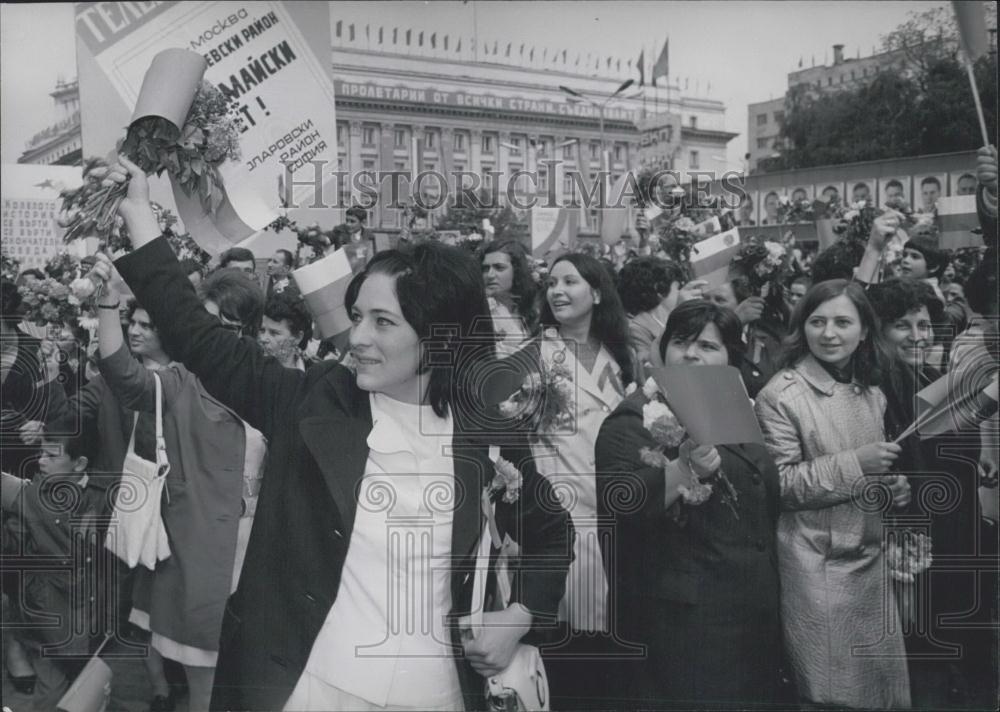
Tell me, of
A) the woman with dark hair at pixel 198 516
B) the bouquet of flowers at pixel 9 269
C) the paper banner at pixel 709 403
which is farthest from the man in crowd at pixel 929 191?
the bouquet of flowers at pixel 9 269

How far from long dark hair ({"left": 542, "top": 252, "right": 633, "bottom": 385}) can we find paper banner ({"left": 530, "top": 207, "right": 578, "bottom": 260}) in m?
0.61

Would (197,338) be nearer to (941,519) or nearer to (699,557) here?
(699,557)

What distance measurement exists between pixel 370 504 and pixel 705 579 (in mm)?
1133

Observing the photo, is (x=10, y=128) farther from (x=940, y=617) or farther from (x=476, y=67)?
(x=940, y=617)

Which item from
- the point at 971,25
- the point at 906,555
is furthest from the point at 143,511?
the point at 971,25

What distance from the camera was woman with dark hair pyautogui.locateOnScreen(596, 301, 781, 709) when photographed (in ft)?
9.81

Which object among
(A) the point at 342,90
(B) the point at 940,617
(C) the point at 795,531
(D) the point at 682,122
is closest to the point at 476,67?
(A) the point at 342,90

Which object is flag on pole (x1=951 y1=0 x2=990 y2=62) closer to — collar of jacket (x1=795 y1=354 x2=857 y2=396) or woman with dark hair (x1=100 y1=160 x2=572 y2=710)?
collar of jacket (x1=795 y1=354 x2=857 y2=396)

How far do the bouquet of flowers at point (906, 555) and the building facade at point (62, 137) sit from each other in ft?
12.7

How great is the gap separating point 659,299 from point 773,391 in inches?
44.8

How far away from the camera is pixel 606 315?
369 cm

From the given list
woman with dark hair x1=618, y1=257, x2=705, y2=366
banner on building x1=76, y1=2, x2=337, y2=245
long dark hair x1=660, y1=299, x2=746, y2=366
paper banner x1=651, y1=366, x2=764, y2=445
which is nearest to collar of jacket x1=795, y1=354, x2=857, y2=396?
long dark hair x1=660, y1=299, x2=746, y2=366

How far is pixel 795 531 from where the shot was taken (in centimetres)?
322
